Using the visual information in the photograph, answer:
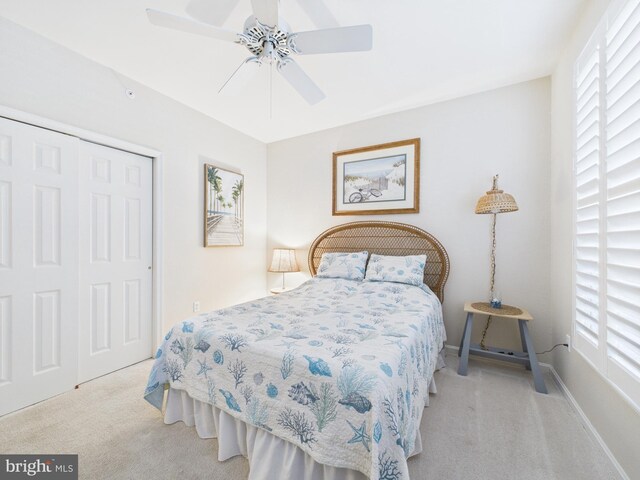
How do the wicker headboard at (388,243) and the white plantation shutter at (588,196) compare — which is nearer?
the white plantation shutter at (588,196)

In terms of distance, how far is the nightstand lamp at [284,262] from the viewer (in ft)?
12.5

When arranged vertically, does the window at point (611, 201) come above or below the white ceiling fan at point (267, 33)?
below

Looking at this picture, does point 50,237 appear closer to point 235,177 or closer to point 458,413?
point 235,177

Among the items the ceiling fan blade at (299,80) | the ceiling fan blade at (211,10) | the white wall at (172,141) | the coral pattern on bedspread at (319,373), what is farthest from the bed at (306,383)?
the ceiling fan blade at (211,10)

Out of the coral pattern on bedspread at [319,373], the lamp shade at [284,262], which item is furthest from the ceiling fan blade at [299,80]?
the lamp shade at [284,262]

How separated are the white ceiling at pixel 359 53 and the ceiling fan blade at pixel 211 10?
41 mm

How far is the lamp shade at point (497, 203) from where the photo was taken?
247 cm

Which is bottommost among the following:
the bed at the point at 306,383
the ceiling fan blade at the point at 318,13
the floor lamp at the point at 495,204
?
the bed at the point at 306,383

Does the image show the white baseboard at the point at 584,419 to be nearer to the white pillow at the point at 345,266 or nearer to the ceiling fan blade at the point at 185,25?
the white pillow at the point at 345,266

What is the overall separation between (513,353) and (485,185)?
1632 millimetres

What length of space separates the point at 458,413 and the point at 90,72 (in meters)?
3.91

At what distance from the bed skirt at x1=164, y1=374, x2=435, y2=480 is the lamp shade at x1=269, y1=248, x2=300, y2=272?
7.00ft

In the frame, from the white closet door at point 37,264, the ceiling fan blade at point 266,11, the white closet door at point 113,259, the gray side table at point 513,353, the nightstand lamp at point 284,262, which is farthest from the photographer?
the nightstand lamp at point 284,262

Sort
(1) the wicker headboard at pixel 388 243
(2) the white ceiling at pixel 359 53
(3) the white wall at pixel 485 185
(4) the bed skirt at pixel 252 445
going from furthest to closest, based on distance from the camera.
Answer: (1) the wicker headboard at pixel 388 243, (3) the white wall at pixel 485 185, (2) the white ceiling at pixel 359 53, (4) the bed skirt at pixel 252 445
